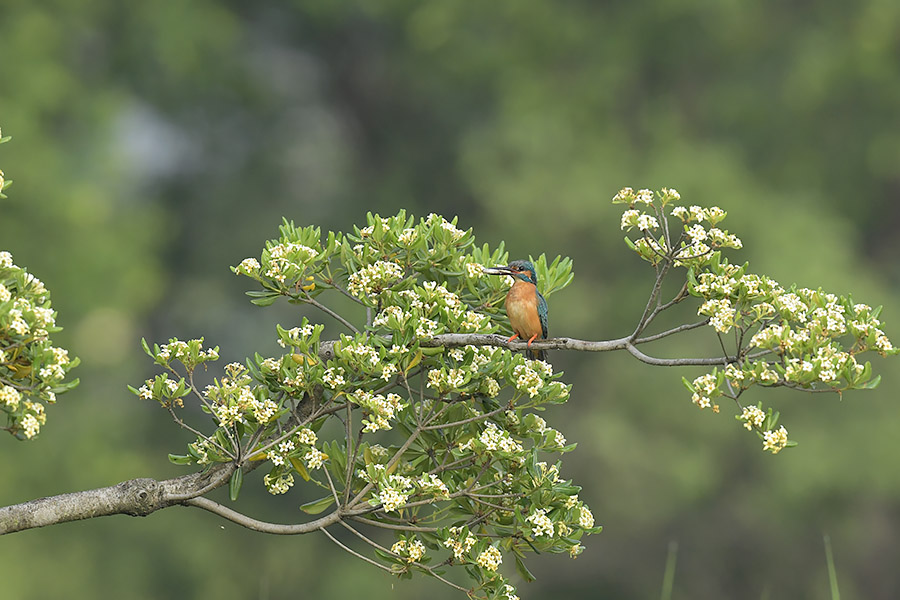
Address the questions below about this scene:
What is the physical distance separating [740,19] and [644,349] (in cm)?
522

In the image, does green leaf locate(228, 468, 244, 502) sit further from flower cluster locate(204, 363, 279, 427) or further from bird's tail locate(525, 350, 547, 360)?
bird's tail locate(525, 350, 547, 360)

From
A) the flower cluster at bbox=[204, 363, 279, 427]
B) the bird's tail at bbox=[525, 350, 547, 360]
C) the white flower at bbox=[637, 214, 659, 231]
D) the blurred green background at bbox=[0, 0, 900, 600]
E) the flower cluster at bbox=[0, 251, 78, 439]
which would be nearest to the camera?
the flower cluster at bbox=[0, 251, 78, 439]

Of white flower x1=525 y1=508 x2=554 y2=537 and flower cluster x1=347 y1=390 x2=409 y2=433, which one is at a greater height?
white flower x1=525 y1=508 x2=554 y2=537

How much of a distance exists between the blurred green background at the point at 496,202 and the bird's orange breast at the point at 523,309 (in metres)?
9.26

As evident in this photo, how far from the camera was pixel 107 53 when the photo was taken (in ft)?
54.4

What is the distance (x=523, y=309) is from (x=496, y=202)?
392 inches

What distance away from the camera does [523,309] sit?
464 centimetres

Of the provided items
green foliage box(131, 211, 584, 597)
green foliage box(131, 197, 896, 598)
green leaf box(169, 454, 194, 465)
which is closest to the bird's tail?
green foliage box(131, 197, 896, 598)

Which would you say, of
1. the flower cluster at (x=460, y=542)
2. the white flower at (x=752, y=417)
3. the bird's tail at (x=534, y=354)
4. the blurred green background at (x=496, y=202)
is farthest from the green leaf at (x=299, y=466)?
the blurred green background at (x=496, y=202)

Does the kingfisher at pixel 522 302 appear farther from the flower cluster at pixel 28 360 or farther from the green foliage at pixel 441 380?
the flower cluster at pixel 28 360

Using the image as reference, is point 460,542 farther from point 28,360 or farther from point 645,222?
point 28,360

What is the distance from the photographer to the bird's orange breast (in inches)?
182

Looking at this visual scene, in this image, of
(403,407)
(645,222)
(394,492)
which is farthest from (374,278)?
(645,222)

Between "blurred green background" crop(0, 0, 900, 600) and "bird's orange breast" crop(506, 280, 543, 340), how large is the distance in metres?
9.26
